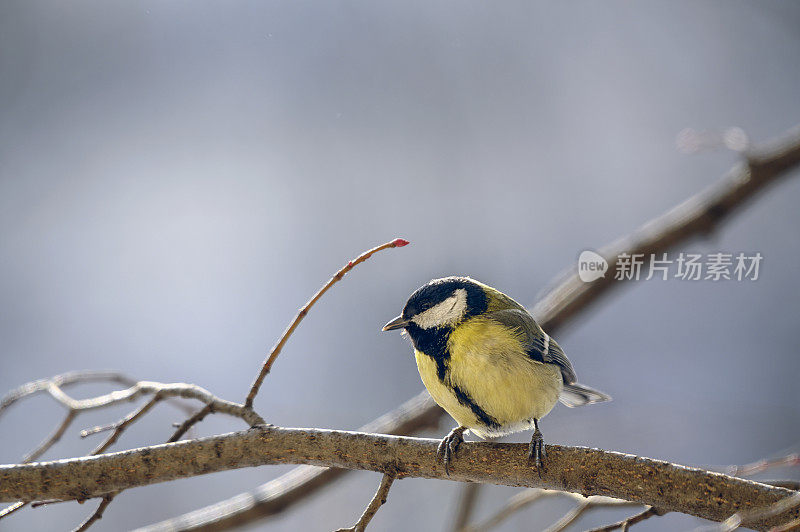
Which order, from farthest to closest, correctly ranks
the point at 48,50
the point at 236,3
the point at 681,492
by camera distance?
the point at 48,50
the point at 236,3
the point at 681,492

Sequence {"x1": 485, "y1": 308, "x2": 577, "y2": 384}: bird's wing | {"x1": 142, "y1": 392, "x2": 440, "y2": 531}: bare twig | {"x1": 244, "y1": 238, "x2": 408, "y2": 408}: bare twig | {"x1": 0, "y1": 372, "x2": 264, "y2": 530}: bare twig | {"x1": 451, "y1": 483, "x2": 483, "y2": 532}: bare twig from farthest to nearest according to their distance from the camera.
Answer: {"x1": 451, "y1": 483, "x2": 483, "y2": 532}: bare twig
{"x1": 142, "y1": 392, "x2": 440, "y2": 531}: bare twig
{"x1": 485, "y1": 308, "x2": 577, "y2": 384}: bird's wing
{"x1": 0, "y1": 372, "x2": 264, "y2": 530}: bare twig
{"x1": 244, "y1": 238, "x2": 408, "y2": 408}: bare twig

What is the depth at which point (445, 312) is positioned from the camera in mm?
830

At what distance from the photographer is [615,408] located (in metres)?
1.64

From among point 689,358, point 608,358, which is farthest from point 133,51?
point 689,358

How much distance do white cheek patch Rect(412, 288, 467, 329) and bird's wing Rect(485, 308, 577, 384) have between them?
4 cm

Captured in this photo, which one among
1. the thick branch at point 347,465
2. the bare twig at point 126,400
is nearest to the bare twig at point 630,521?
the thick branch at point 347,465

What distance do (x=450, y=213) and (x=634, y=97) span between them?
22.3 inches

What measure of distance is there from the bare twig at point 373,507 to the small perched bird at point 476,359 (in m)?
0.10

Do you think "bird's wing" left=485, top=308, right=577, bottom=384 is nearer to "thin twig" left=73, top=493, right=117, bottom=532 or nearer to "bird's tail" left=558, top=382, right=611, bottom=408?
"bird's tail" left=558, top=382, right=611, bottom=408

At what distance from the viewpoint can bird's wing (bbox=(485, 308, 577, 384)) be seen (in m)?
0.85

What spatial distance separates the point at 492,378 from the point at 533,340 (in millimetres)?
94

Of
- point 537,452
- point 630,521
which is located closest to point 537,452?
point 537,452

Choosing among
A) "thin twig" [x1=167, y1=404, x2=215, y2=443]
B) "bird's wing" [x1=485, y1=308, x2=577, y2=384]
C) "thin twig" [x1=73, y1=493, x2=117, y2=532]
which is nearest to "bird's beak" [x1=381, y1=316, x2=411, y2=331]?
"bird's wing" [x1=485, y1=308, x2=577, y2=384]

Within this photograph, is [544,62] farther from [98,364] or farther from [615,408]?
[98,364]
